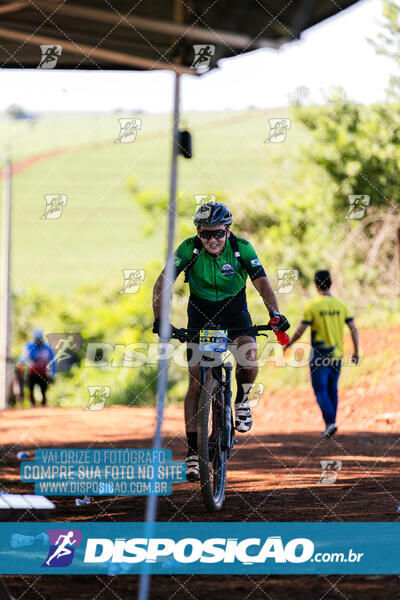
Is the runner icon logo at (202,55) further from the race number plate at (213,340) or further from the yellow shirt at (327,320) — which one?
the yellow shirt at (327,320)

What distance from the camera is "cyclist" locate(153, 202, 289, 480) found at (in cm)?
703

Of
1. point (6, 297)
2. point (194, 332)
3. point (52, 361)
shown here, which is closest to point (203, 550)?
→ point (194, 332)

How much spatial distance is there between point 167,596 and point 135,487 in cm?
412

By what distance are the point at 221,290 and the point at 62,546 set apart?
2.43 m

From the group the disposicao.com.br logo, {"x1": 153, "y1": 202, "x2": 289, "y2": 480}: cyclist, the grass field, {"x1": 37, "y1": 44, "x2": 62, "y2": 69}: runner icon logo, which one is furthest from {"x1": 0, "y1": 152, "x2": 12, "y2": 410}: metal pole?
the grass field

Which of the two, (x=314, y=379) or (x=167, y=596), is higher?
(x=167, y=596)

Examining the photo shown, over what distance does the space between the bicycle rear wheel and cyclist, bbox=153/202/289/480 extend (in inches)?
5.6

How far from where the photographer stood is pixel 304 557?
544 cm

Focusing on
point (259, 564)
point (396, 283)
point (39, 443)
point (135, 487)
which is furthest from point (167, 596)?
point (396, 283)

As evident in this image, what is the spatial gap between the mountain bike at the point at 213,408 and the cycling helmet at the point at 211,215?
0.78 m

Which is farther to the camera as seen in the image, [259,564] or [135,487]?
[135,487]

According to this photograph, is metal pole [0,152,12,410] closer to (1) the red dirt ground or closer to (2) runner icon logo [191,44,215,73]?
(1) the red dirt ground

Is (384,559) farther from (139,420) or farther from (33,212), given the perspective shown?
(33,212)

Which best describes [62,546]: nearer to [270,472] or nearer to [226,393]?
[226,393]
